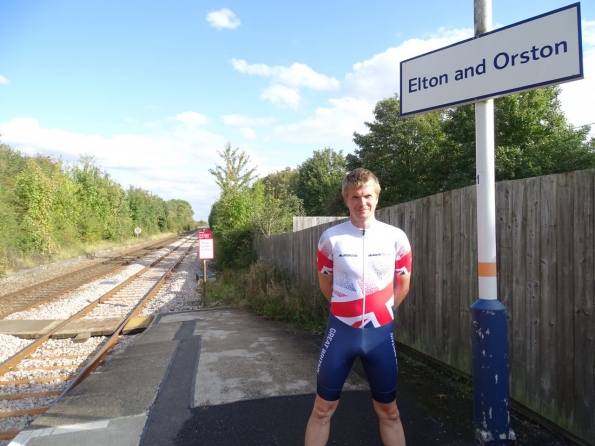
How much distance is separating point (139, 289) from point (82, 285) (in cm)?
245

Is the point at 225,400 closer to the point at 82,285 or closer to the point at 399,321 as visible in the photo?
the point at 399,321

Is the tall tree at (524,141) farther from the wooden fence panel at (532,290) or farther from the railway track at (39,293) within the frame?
the wooden fence panel at (532,290)

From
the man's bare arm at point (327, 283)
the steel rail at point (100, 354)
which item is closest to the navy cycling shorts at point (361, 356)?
the man's bare arm at point (327, 283)

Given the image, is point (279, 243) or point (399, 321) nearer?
point (399, 321)

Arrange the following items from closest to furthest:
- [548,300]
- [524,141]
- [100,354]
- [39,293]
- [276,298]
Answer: [548,300]
[100,354]
[276,298]
[39,293]
[524,141]

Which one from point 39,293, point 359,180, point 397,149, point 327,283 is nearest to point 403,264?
point 327,283

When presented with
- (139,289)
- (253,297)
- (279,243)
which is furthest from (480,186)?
(139,289)

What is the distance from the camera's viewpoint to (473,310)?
2525 millimetres

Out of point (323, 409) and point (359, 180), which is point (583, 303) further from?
point (323, 409)

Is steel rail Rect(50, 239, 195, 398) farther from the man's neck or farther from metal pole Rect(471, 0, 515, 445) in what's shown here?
metal pole Rect(471, 0, 515, 445)

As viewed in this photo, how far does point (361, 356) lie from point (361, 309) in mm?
287

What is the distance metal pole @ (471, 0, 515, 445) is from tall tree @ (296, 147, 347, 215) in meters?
44.6

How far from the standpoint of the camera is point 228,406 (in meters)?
3.88

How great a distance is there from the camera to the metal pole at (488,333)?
7.91ft
